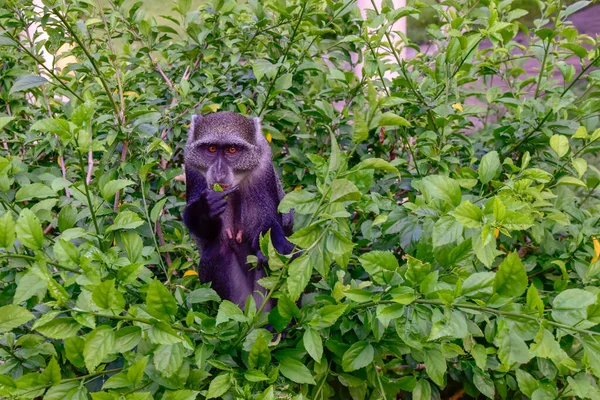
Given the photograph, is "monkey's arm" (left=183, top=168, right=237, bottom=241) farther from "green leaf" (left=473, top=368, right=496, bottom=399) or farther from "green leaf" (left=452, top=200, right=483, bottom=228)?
"green leaf" (left=473, top=368, right=496, bottom=399)

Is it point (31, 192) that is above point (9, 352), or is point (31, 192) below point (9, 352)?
above

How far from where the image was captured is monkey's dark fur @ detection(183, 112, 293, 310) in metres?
1.60

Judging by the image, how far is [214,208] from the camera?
4.99 feet

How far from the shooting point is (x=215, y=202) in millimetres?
1520

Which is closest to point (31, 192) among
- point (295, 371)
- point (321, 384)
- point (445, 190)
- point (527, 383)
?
point (295, 371)

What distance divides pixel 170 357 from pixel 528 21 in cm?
682

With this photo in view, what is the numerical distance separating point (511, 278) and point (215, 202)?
830mm

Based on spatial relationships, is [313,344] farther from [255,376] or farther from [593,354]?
[593,354]

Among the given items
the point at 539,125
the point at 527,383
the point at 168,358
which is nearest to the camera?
the point at 168,358

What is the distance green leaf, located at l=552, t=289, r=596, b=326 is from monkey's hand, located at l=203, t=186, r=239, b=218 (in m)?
0.89

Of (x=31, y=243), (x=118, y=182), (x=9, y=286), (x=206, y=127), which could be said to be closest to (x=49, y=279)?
(x=31, y=243)

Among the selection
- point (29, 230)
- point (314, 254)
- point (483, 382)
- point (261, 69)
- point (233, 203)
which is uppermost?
point (261, 69)

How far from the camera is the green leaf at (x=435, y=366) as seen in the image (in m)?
1.32

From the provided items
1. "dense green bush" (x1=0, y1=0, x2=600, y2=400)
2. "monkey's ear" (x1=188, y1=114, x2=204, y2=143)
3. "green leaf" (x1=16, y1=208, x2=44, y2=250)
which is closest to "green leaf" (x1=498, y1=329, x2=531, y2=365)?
"dense green bush" (x1=0, y1=0, x2=600, y2=400)
